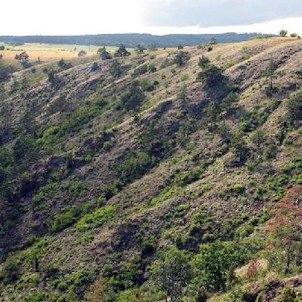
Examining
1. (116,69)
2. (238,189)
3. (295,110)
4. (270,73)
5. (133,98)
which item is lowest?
(238,189)

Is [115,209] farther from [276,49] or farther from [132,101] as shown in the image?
[276,49]

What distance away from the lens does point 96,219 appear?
86.1m

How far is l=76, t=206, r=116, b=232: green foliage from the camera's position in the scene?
84500 millimetres

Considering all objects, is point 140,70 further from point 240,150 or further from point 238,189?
point 238,189

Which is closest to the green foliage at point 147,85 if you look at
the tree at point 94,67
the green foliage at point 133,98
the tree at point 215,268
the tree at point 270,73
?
the green foliage at point 133,98

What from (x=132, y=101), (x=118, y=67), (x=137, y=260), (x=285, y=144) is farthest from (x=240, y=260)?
(x=118, y=67)

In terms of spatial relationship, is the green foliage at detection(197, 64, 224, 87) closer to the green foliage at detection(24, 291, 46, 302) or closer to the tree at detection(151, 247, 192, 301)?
the green foliage at detection(24, 291, 46, 302)

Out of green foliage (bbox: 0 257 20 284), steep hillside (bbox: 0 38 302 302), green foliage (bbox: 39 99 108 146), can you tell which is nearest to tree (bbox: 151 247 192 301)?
steep hillside (bbox: 0 38 302 302)

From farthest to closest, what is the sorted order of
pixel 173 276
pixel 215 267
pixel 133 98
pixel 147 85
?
pixel 147 85
pixel 133 98
pixel 173 276
pixel 215 267

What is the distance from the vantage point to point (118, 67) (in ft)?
502

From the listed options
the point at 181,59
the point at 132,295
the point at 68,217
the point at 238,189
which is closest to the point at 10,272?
the point at 68,217

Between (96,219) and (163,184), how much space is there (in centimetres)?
1416

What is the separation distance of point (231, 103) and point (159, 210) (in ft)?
113

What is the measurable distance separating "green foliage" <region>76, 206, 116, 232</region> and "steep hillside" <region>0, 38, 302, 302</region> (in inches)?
9.5
